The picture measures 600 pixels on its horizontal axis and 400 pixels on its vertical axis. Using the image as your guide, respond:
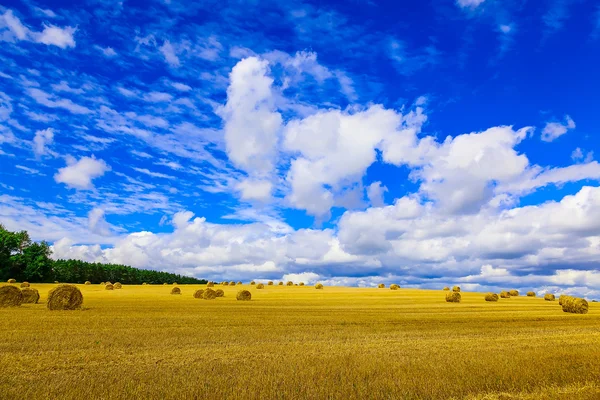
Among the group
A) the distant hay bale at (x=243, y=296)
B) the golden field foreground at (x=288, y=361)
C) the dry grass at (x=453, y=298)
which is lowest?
the golden field foreground at (x=288, y=361)

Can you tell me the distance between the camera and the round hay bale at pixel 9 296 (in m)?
29.5

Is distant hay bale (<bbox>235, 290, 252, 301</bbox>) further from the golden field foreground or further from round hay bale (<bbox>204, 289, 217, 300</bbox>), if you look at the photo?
the golden field foreground

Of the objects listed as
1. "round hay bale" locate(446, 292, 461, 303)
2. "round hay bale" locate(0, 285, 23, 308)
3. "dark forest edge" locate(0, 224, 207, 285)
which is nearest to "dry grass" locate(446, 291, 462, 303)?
"round hay bale" locate(446, 292, 461, 303)

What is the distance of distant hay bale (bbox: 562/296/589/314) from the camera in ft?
109

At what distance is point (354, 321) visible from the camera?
930 inches

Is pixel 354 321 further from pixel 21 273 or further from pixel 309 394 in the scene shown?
pixel 21 273

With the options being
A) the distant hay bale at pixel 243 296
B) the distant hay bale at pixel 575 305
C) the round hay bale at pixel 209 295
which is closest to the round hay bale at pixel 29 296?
the round hay bale at pixel 209 295

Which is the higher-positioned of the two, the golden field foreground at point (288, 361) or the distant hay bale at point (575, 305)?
the distant hay bale at point (575, 305)

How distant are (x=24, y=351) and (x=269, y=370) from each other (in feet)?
26.4

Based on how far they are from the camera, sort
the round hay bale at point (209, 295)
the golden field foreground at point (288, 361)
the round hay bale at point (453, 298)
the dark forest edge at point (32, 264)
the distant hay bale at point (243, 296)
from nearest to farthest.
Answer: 1. the golden field foreground at point (288, 361)
2. the distant hay bale at point (243, 296)
3. the round hay bale at point (209, 295)
4. the round hay bale at point (453, 298)
5. the dark forest edge at point (32, 264)

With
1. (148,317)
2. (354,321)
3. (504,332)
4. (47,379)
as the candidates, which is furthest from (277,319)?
(47,379)

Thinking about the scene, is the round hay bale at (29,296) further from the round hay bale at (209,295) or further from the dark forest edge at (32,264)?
the dark forest edge at (32,264)

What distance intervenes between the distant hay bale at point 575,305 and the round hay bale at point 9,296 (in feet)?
129

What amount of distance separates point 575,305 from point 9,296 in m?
39.8
